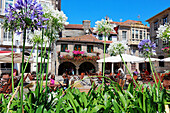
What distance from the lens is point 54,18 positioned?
2.69 m

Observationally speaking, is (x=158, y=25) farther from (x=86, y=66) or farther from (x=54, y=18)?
(x=54, y=18)

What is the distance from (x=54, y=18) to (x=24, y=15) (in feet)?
3.51

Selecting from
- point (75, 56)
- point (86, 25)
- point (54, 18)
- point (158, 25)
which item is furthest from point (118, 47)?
point (86, 25)

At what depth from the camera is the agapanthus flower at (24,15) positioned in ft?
5.46

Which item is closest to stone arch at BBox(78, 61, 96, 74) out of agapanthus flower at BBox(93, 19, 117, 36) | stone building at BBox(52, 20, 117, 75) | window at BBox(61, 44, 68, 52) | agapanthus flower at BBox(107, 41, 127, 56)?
stone building at BBox(52, 20, 117, 75)

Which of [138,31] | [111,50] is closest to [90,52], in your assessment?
[138,31]

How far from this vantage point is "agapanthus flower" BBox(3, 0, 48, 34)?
167cm

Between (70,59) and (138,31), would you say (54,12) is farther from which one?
(138,31)

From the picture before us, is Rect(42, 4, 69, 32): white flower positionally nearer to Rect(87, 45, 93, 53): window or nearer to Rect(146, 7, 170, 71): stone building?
Rect(87, 45, 93, 53): window

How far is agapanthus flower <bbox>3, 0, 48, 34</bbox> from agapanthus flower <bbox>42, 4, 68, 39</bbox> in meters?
0.78

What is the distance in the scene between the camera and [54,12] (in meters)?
2.66

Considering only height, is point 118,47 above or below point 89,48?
below

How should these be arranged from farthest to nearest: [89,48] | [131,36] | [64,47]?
[131,36] < [89,48] < [64,47]

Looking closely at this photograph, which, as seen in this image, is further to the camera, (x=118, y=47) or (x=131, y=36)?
(x=131, y=36)
